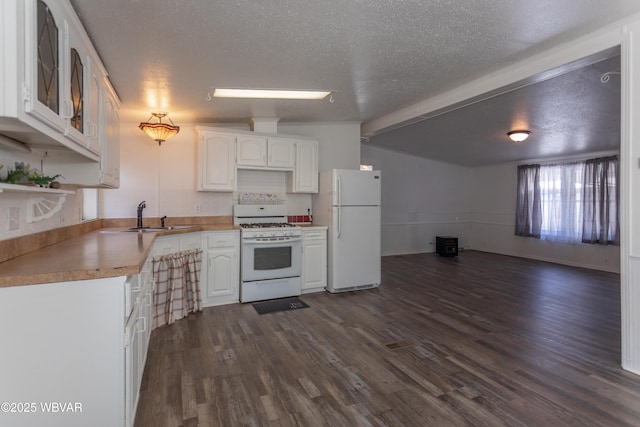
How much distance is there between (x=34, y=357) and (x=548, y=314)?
4.46 meters

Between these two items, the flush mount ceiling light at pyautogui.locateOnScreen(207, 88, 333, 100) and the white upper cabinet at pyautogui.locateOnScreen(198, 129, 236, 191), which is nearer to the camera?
the flush mount ceiling light at pyautogui.locateOnScreen(207, 88, 333, 100)

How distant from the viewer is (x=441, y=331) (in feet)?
10.6

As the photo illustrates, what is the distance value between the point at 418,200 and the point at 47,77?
7.62 metres

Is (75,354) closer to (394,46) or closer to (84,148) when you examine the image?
(84,148)

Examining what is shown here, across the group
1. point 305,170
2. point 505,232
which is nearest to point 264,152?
point 305,170

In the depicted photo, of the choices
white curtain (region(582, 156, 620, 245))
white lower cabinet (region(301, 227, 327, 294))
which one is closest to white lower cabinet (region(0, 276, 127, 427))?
white lower cabinet (region(301, 227, 327, 294))

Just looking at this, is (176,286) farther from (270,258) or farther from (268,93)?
(268,93)

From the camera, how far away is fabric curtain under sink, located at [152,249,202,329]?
333 centimetres

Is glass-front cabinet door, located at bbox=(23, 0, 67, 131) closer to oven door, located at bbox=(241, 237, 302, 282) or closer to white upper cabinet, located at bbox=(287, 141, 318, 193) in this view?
oven door, located at bbox=(241, 237, 302, 282)

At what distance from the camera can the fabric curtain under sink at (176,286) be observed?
3330mm

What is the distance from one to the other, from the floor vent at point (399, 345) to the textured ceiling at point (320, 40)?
2.46 metres

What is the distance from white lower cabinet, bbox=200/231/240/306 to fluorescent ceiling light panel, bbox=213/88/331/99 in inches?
61.9

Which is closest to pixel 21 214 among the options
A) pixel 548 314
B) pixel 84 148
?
pixel 84 148

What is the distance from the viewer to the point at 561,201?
22.3ft
